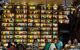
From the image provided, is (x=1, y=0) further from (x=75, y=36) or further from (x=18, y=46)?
(x=75, y=36)

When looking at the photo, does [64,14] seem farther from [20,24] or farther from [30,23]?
[20,24]

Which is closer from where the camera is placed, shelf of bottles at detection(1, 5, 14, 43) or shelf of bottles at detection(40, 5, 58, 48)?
shelf of bottles at detection(1, 5, 14, 43)

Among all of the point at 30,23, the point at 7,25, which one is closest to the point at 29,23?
the point at 30,23

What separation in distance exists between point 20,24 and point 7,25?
1.80 ft

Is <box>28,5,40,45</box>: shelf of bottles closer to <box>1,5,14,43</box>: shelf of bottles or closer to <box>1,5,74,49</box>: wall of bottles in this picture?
→ <box>1,5,74,49</box>: wall of bottles

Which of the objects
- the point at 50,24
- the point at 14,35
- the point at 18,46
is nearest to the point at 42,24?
the point at 50,24

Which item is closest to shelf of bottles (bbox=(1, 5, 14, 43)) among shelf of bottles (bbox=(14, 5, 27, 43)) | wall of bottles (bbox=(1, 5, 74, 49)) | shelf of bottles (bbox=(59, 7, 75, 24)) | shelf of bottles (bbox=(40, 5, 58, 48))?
wall of bottles (bbox=(1, 5, 74, 49))

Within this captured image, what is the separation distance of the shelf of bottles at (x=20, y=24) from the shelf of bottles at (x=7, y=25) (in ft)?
0.57

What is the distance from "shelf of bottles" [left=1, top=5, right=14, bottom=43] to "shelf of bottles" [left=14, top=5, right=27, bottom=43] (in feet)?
0.57

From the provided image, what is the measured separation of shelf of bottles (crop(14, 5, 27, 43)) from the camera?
14.3 meters

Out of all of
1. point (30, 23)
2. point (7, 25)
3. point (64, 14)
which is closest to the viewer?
point (7, 25)

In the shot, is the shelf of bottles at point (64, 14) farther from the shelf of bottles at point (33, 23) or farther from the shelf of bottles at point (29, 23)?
the shelf of bottles at point (33, 23)

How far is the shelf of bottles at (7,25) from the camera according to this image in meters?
14.2

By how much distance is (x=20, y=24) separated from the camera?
47.1 ft
